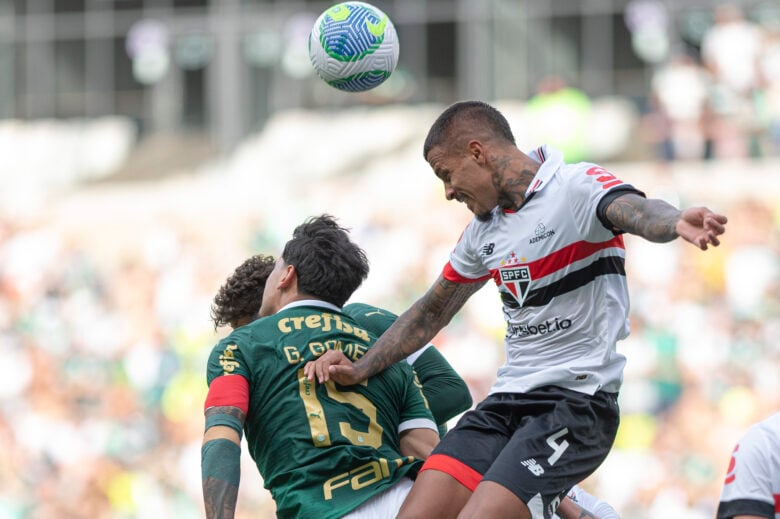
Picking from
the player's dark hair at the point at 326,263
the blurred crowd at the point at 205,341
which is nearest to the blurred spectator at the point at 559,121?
the blurred crowd at the point at 205,341

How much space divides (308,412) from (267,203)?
49.2 ft

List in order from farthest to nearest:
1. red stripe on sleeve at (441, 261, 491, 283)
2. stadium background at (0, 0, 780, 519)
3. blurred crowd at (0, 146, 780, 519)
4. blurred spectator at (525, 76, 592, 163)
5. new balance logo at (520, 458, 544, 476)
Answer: blurred spectator at (525, 76, 592, 163) < stadium background at (0, 0, 780, 519) < blurred crowd at (0, 146, 780, 519) < red stripe on sleeve at (441, 261, 491, 283) < new balance logo at (520, 458, 544, 476)

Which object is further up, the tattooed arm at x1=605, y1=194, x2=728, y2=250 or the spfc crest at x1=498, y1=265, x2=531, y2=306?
the tattooed arm at x1=605, y1=194, x2=728, y2=250

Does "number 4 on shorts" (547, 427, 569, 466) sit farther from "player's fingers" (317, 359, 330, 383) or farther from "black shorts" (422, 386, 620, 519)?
"player's fingers" (317, 359, 330, 383)

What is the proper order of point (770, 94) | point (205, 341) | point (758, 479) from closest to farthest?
point (758, 479) → point (770, 94) → point (205, 341)

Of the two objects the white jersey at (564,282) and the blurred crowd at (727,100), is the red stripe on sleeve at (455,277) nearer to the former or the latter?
the white jersey at (564,282)

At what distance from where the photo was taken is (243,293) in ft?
17.0

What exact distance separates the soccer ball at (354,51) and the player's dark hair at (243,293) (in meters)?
1.00

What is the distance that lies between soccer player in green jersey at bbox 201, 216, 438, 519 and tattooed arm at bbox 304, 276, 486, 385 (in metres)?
0.06

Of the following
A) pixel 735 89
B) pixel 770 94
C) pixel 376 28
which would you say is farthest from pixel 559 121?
pixel 376 28

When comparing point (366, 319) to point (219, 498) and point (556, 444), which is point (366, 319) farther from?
point (219, 498)

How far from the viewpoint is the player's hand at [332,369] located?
14.5ft

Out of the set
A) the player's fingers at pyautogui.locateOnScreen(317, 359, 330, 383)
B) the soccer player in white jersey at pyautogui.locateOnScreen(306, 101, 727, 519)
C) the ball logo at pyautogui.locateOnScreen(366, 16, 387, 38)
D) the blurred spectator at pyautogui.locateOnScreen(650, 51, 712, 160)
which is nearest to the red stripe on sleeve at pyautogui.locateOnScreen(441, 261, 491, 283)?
the soccer player in white jersey at pyautogui.locateOnScreen(306, 101, 727, 519)

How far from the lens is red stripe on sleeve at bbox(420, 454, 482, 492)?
4367 millimetres
